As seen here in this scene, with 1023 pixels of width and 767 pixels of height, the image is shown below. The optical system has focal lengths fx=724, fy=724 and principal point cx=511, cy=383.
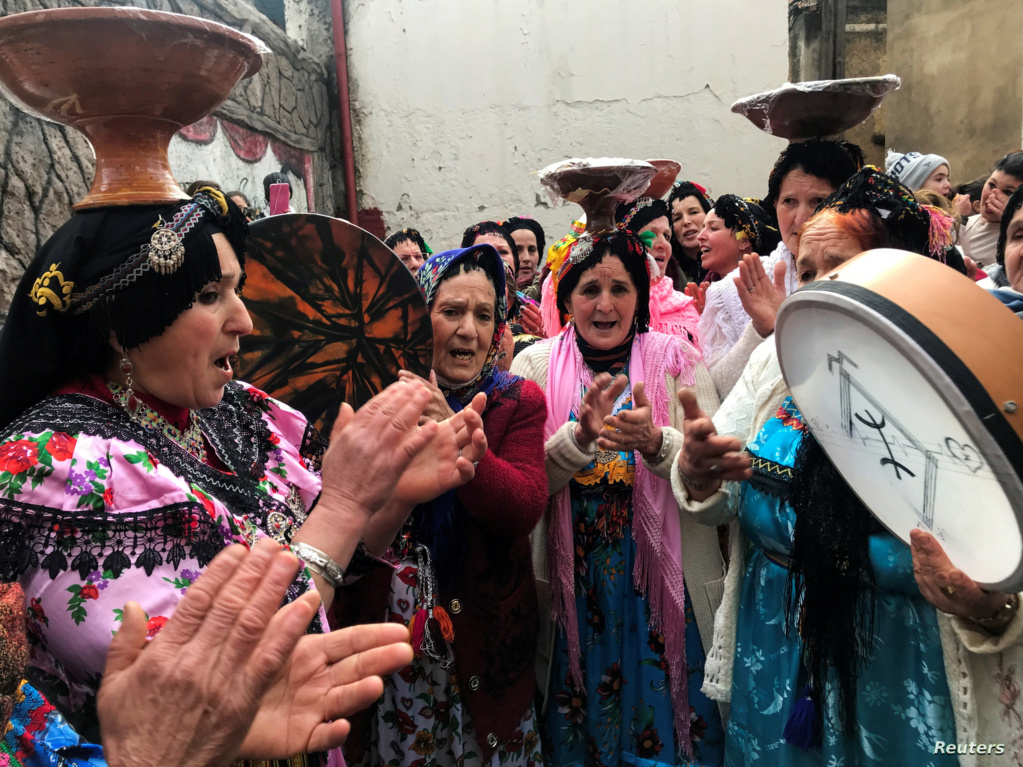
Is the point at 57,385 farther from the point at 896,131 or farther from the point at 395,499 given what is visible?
the point at 896,131

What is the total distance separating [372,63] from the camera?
8.59m

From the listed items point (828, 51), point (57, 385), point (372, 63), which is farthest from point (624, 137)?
point (57, 385)

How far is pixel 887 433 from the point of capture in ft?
4.86

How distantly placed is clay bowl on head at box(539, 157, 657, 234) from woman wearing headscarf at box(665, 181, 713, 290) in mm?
2908

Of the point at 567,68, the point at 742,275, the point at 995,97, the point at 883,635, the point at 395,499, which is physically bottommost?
the point at 883,635

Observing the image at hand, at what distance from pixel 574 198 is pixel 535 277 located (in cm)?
308

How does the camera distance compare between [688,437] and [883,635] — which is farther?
[688,437]

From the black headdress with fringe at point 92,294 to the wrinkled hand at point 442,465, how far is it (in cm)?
67

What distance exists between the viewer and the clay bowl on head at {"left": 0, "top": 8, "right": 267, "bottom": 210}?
1374 millimetres

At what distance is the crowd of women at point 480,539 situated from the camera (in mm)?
1227

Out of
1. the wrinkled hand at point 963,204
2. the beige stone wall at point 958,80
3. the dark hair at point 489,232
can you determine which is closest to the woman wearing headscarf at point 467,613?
the dark hair at point 489,232

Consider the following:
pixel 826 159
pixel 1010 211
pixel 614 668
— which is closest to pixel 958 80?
pixel 826 159

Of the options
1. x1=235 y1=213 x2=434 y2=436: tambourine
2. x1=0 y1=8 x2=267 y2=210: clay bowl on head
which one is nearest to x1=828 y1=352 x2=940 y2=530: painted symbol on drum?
x1=235 y1=213 x2=434 y2=436: tambourine

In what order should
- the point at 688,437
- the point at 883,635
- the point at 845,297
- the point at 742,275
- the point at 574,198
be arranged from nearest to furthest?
the point at 845,297 < the point at 883,635 < the point at 688,437 < the point at 742,275 < the point at 574,198
